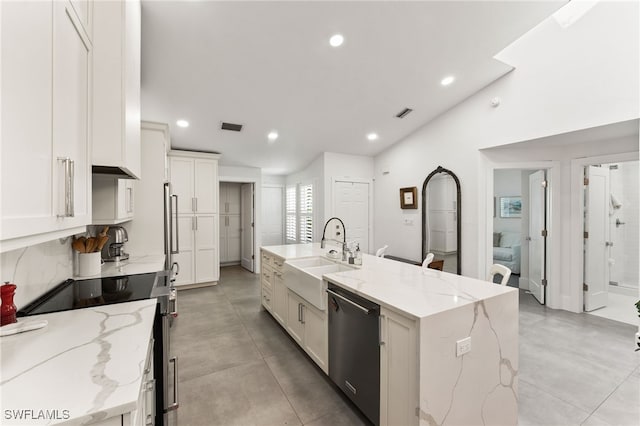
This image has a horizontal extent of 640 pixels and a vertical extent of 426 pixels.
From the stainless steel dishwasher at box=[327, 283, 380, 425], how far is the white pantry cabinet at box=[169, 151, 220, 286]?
3671 mm

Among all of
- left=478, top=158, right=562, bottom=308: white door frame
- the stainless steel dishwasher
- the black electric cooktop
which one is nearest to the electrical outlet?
the stainless steel dishwasher

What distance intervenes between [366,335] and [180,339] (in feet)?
7.57

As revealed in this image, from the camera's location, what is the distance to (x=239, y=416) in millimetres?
1895

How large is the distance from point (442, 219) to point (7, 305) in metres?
4.83

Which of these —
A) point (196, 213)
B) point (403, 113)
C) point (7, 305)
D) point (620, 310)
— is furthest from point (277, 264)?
point (620, 310)

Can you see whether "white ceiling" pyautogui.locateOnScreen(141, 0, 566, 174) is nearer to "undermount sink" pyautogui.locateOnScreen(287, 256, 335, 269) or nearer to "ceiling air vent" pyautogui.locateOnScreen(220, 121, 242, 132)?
"ceiling air vent" pyautogui.locateOnScreen(220, 121, 242, 132)

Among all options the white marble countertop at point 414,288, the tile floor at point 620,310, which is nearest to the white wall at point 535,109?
the tile floor at point 620,310

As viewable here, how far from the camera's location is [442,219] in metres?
4.64

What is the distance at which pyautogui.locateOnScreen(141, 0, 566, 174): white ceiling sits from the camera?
2494mm

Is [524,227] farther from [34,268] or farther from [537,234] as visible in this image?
[34,268]

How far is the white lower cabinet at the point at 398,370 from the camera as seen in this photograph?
1384 mm

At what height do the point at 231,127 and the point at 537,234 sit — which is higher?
the point at 231,127

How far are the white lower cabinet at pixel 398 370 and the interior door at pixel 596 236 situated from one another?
3.86 metres

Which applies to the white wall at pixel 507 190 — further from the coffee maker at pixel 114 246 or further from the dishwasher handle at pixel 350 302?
the coffee maker at pixel 114 246
